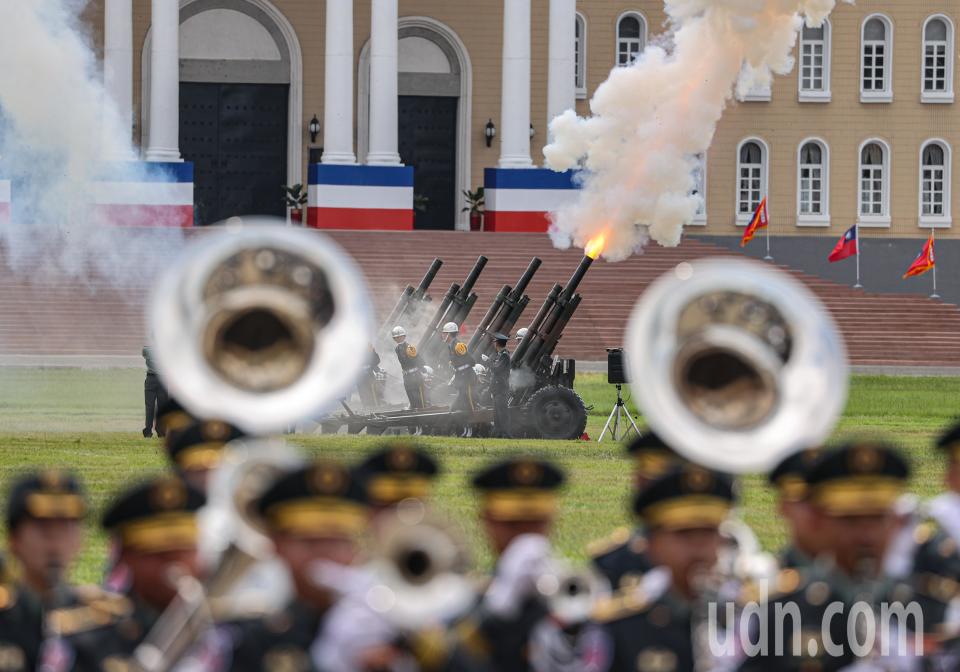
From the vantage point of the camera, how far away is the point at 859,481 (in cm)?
689

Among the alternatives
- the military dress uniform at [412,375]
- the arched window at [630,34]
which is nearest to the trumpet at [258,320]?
the military dress uniform at [412,375]

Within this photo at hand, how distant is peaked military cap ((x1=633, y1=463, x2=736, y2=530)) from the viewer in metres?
6.84

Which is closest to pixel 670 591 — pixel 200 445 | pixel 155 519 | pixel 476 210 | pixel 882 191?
pixel 155 519

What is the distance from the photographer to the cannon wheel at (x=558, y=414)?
2552cm

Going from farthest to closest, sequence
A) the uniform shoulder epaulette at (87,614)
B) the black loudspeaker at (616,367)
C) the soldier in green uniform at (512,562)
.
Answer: the black loudspeaker at (616,367) → the uniform shoulder epaulette at (87,614) → the soldier in green uniform at (512,562)

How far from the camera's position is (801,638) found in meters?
6.79

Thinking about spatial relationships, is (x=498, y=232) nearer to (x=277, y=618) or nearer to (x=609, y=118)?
(x=609, y=118)

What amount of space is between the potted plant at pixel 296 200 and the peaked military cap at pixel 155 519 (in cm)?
4169

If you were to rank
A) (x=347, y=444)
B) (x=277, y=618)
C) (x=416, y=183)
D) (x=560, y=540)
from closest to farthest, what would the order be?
(x=277, y=618) < (x=560, y=540) < (x=347, y=444) < (x=416, y=183)

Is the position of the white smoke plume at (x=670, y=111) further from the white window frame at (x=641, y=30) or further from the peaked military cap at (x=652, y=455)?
the white window frame at (x=641, y=30)

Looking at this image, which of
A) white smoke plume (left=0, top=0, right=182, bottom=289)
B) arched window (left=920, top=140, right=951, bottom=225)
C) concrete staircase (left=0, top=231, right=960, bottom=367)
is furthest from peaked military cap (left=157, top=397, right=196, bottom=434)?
arched window (left=920, top=140, right=951, bottom=225)

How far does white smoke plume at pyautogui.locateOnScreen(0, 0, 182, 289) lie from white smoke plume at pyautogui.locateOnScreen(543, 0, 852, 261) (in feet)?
29.9

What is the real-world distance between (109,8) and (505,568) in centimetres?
4049

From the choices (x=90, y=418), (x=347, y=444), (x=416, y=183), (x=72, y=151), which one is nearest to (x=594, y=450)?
(x=347, y=444)
